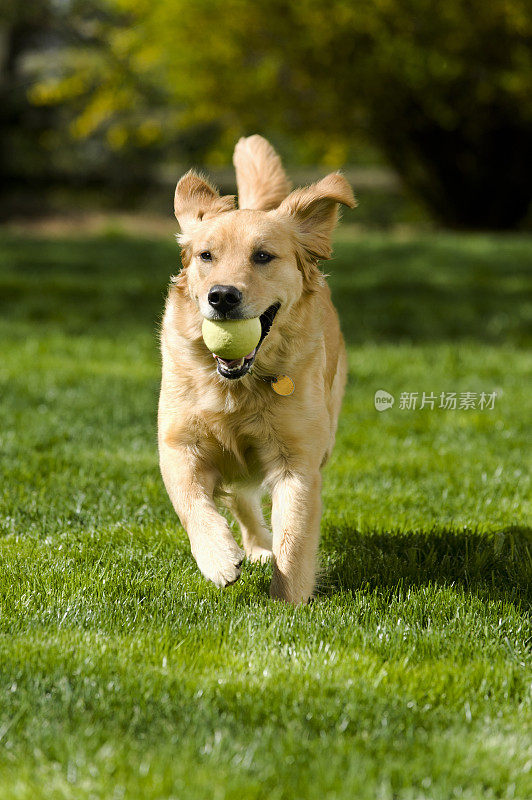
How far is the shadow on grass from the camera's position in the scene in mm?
3346

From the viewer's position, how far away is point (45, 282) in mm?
10930

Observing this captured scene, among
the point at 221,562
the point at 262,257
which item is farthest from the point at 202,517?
the point at 262,257

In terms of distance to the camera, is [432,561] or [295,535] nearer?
[295,535]

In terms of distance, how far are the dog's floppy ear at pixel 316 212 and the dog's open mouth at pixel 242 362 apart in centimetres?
40

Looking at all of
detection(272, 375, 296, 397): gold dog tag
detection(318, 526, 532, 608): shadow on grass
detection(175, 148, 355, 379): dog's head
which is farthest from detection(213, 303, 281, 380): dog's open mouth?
detection(318, 526, 532, 608): shadow on grass

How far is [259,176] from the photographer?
4328 mm

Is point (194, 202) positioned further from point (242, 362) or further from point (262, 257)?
point (242, 362)

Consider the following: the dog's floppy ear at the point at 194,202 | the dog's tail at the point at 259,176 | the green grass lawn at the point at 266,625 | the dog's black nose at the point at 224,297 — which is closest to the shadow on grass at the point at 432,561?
the green grass lawn at the point at 266,625

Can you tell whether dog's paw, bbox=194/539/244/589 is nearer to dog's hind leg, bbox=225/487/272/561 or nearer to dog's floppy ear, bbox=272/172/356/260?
dog's hind leg, bbox=225/487/272/561

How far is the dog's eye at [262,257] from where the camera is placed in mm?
3307

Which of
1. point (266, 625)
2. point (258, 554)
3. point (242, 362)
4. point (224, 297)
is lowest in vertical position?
point (258, 554)

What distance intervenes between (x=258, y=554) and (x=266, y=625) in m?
1.03

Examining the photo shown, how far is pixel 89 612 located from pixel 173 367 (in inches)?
39.0

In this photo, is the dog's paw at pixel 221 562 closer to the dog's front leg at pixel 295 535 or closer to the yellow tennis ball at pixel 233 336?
the dog's front leg at pixel 295 535
